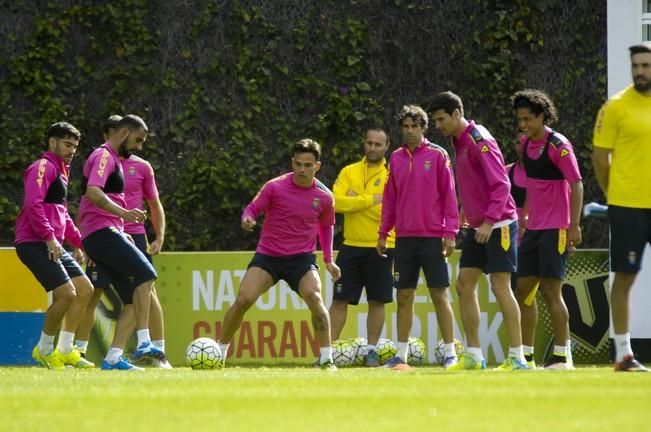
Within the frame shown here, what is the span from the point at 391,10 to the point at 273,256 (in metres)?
5.44

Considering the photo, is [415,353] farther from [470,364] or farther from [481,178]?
[481,178]

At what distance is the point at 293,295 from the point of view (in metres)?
14.8

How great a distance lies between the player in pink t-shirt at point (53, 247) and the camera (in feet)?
40.5

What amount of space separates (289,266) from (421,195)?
4.31 ft

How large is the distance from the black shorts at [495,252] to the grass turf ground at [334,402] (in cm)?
136

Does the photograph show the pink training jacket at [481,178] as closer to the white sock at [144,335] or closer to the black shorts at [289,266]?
the black shorts at [289,266]

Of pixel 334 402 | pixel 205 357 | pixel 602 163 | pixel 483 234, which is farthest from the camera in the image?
pixel 205 357

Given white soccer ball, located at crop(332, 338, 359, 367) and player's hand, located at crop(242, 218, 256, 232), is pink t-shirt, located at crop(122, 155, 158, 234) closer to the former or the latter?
player's hand, located at crop(242, 218, 256, 232)

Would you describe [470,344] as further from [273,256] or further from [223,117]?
[223,117]

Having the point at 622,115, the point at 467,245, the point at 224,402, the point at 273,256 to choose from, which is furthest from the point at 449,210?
the point at 224,402

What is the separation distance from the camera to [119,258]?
1168 centimetres

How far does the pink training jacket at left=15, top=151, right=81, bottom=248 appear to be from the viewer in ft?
40.3

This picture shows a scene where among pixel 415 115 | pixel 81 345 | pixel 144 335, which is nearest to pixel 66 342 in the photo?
pixel 81 345

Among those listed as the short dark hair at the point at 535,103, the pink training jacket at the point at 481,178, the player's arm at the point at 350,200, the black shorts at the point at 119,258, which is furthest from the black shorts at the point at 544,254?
the black shorts at the point at 119,258
